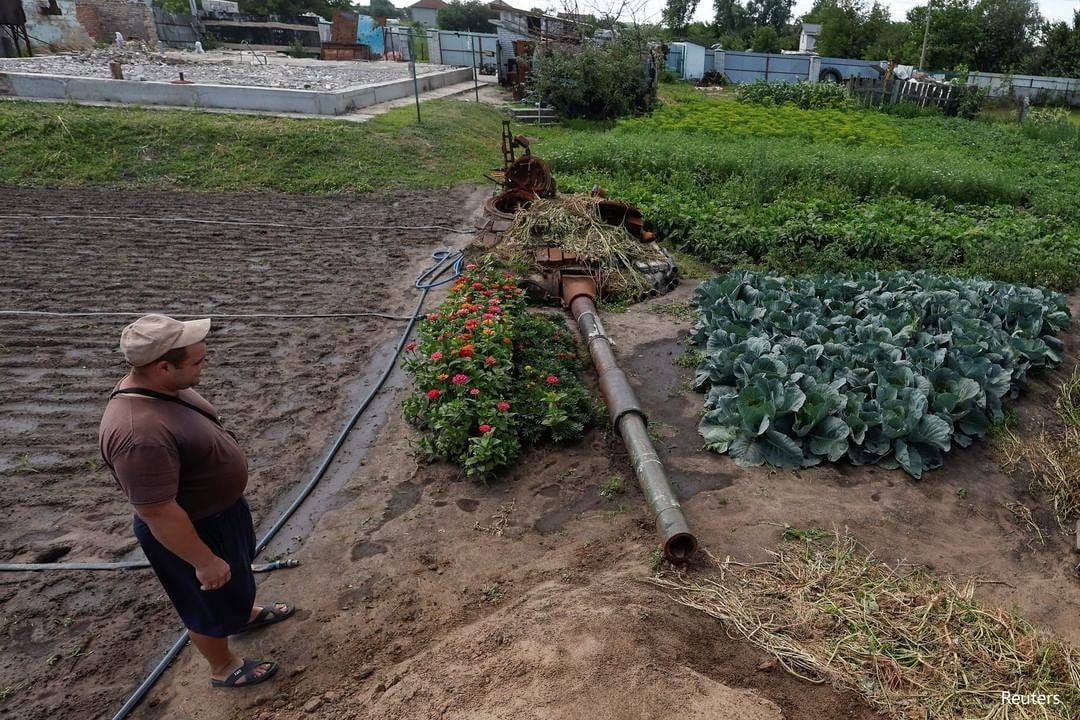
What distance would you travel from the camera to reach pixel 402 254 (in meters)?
8.73

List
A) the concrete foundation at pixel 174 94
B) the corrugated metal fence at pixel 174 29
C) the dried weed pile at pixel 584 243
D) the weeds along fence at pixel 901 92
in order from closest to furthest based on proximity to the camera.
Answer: the dried weed pile at pixel 584 243, the concrete foundation at pixel 174 94, the weeds along fence at pixel 901 92, the corrugated metal fence at pixel 174 29

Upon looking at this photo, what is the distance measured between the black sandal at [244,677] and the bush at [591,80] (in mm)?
19293

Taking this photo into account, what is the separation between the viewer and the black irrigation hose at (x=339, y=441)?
297 cm

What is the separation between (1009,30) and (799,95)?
65.9 ft

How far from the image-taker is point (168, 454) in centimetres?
237

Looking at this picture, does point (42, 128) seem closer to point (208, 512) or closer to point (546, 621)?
point (208, 512)

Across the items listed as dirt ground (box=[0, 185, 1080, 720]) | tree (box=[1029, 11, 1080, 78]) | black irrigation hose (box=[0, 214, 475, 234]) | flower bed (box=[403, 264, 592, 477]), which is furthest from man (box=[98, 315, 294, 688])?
tree (box=[1029, 11, 1080, 78])

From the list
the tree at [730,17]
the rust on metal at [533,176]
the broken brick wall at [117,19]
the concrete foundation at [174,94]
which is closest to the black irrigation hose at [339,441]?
the rust on metal at [533,176]

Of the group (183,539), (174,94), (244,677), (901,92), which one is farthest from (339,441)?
(901,92)

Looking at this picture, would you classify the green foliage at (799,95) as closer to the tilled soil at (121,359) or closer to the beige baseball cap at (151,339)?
the tilled soil at (121,359)

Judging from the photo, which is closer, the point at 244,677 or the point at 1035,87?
the point at 244,677

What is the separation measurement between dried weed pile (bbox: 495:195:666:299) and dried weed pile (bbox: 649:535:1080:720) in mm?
4461

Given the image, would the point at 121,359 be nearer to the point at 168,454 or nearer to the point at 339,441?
the point at 339,441

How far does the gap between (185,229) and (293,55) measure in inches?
1102
